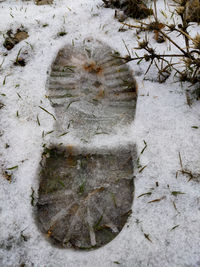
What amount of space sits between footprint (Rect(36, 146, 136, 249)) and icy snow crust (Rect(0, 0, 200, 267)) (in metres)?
0.05

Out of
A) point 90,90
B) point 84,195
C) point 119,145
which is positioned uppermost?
point 90,90

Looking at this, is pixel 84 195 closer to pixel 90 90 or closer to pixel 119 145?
pixel 119 145

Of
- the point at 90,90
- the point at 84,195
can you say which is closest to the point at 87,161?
the point at 84,195

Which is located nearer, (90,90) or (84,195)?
(84,195)

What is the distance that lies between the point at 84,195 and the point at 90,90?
724 mm

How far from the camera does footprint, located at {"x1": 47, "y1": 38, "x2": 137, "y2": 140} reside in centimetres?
147

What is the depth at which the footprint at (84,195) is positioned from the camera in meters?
1.16

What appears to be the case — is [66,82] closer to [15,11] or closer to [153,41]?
[153,41]

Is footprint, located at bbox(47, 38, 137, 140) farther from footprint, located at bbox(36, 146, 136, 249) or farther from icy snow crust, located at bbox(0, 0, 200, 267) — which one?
footprint, located at bbox(36, 146, 136, 249)

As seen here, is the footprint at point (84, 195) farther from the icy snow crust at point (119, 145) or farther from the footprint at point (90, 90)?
the footprint at point (90, 90)

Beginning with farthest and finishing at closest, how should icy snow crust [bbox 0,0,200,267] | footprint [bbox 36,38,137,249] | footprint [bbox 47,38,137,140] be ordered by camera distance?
footprint [bbox 47,38,137,140] → footprint [bbox 36,38,137,249] → icy snow crust [bbox 0,0,200,267]

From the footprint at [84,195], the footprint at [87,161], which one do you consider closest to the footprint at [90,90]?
the footprint at [87,161]

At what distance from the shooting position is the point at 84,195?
4.16 feet

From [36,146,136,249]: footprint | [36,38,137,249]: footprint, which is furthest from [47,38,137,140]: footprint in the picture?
[36,146,136,249]: footprint
